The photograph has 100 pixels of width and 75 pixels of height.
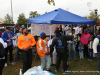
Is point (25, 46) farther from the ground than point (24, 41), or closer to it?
closer to it

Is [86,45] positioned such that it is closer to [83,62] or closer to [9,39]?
[83,62]

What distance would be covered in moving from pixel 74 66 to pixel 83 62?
0.92 metres

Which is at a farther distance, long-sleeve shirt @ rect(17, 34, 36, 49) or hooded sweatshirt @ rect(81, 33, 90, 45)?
hooded sweatshirt @ rect(81, 33, 90, 45)

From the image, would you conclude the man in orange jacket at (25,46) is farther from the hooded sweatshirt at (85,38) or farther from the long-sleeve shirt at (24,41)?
the hooded sweatshirt at (85,38)

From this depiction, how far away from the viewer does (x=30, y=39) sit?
4.59 metres

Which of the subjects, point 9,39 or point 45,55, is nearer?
point 45,55

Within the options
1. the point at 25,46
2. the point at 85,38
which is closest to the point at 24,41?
the point at 25,46

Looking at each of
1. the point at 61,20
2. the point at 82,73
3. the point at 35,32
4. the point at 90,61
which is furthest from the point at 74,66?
the point at 35,32

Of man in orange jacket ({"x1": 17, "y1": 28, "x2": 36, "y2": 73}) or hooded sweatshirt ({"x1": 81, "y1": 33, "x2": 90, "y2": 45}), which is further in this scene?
hooded sweatshirt ({"x1": 81, "y1": 33, "x2": 90, "y2": 45})

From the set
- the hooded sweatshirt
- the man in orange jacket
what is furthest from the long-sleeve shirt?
the hooded sweatshirt

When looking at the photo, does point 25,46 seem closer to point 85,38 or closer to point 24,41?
point 24,41

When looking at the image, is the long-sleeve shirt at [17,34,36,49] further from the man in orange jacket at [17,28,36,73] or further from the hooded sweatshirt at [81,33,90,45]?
the hooded sweatshirt at [81,33,90,45]

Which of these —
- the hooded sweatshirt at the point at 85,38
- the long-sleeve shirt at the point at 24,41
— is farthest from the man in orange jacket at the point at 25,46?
the hooded sweatshirt at the point at 85,38

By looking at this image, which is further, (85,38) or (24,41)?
(85,38)
